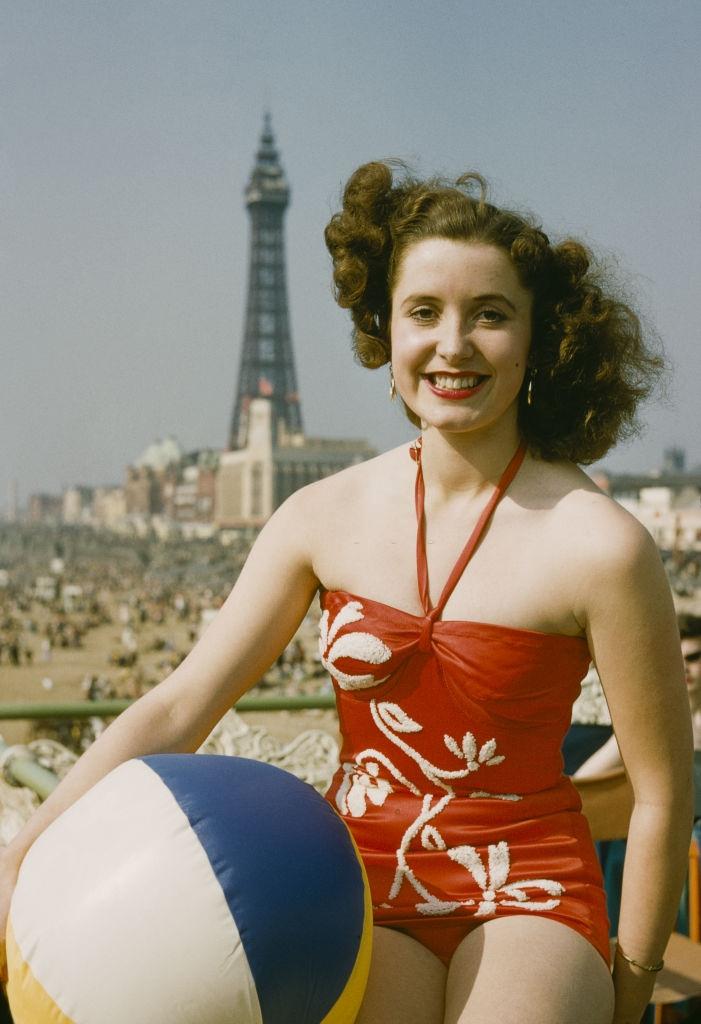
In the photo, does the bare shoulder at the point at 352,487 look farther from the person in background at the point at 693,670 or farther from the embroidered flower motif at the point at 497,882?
the person in background at the point at 693,670

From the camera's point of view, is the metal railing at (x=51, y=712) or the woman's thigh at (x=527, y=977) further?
the metal railing at (x=51, y=712)

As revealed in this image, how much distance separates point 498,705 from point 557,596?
0.18 metres

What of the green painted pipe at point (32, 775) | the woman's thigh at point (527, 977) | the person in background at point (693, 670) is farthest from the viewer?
the person in background at point (693, 670)

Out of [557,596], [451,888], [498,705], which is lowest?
[451,888]

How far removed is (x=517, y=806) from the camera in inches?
67.2

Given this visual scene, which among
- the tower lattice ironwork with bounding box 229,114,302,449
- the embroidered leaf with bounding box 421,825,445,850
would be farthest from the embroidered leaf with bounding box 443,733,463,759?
the tower lattice ironwork with bounding box 229,114,302,449

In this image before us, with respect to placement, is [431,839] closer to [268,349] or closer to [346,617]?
[346,617]

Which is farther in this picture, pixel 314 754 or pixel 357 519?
pixel 314 754

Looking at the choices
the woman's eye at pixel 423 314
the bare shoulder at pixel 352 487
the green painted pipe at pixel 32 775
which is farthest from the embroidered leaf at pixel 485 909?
the green painted pipe at pixel 32 775

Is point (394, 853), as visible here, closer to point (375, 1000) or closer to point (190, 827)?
point (375, 1000)

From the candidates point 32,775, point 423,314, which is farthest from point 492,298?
point 32,775

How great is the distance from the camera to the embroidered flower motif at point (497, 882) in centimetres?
163

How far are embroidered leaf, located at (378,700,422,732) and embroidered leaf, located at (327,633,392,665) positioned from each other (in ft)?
0.24

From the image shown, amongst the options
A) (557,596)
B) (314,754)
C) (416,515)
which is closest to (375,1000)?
(557,596)
